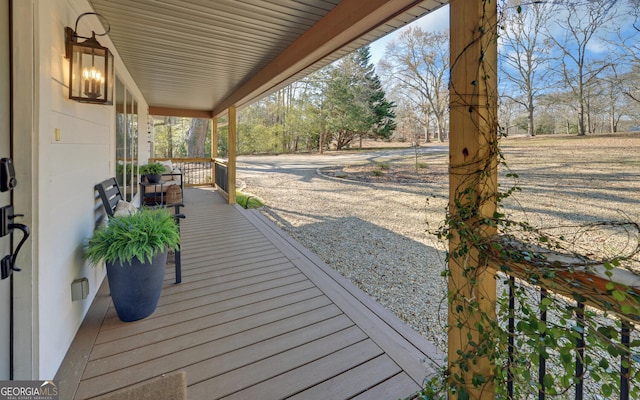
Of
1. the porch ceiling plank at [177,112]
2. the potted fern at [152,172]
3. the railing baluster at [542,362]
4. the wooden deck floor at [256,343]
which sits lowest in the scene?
the wooden deck floor at [256,343]

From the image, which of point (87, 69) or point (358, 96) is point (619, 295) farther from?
point (358, 96)

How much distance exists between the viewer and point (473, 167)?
47.3 inches

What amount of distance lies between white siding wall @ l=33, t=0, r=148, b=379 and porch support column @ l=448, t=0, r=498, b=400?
6.56 ft

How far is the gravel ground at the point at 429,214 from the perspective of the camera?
70.0 inches

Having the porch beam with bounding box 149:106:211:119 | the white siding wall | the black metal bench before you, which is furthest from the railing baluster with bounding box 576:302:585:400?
the porch beam with bounding box 149:106:211:119

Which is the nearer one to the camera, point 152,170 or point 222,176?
point 152,170

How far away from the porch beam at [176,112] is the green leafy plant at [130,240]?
6825 millimetres

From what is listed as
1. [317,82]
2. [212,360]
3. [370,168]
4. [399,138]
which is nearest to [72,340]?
[212,360]

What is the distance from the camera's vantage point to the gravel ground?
1.78 meters

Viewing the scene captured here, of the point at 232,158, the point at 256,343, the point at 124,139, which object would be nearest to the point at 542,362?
the point at 256,343

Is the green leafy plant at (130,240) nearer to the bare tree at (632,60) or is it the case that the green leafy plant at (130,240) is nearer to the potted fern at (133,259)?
the potted fern at (133,259)

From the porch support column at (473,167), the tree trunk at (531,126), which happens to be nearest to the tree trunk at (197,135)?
the tree trunk at (531,126)

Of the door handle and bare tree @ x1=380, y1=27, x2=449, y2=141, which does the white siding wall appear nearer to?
the door handle

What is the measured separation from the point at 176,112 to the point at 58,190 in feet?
23.9
